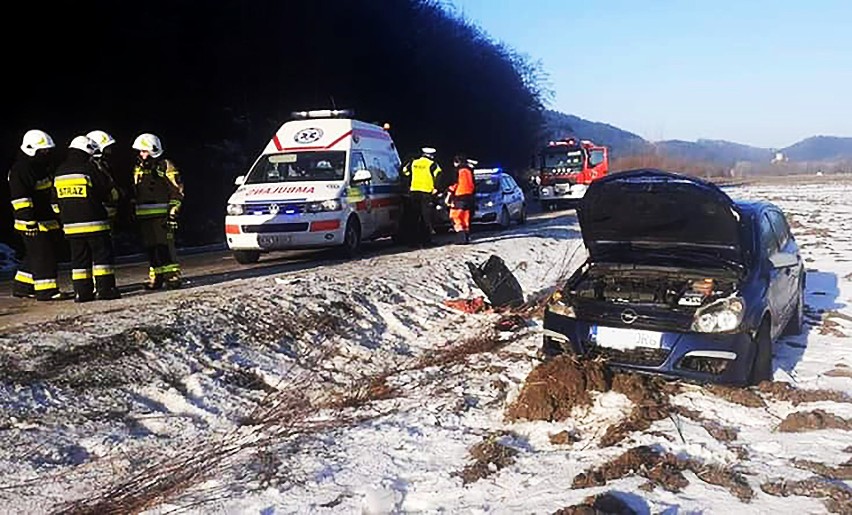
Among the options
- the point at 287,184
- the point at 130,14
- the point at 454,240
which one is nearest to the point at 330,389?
the point at 287,184

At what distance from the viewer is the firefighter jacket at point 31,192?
30.2 ft

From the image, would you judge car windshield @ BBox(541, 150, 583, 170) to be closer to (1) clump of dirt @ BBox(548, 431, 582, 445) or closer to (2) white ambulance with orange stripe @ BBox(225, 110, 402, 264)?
(2) white ambulance with orange stripe @ BBox(225, 110, 402, 264)

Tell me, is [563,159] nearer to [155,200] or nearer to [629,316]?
[155,200]

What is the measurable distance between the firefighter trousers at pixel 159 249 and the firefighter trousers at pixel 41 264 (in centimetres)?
104

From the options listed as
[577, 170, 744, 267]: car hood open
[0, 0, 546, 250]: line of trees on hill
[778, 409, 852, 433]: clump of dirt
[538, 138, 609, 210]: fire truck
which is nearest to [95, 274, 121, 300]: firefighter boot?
[577, 170, 744, 267]: car hood open

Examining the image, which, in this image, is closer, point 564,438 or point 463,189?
point 564,438

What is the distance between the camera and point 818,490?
4.66 metres

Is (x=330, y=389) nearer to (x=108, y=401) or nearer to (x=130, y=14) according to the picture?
(x=108, y=401)

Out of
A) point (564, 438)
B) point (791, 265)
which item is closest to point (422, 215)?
point (791, 265)

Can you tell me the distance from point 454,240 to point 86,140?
9512 mm

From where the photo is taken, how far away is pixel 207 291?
1005 centimetres

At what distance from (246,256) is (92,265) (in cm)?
430

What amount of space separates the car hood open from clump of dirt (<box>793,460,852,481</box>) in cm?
220

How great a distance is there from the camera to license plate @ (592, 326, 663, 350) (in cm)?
629
